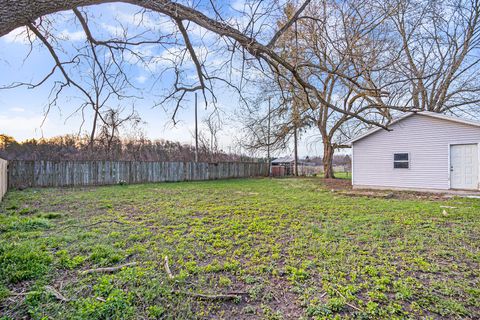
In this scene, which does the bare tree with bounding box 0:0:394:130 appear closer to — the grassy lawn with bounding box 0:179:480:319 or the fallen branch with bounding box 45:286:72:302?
the grassy lawn with bounding box 0:179:480:319

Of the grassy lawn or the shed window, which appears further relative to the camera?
the shed window

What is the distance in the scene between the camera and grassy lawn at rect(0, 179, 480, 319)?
1.80m

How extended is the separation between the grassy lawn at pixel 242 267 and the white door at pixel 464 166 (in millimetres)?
5055

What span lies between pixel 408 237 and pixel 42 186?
41.9 ft

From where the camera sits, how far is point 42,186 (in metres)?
10.1

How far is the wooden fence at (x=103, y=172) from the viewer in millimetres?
9733

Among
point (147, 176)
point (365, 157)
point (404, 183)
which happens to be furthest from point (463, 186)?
point (147, 176)

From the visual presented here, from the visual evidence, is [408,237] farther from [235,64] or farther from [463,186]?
[463,186]

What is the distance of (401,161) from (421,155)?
0.69 m

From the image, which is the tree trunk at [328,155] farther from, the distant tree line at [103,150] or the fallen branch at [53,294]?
the fallen branch at [53,294]

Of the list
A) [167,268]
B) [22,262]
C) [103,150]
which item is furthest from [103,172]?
[167,268]

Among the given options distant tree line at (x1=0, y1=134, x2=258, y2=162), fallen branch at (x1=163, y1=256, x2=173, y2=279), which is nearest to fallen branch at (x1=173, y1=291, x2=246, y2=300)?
fallen branch at (x1=163, y1=256, x2=173, y2=279)

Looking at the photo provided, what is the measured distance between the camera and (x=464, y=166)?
8188 mm

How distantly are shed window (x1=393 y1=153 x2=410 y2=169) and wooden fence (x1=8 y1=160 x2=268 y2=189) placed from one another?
10240mm
